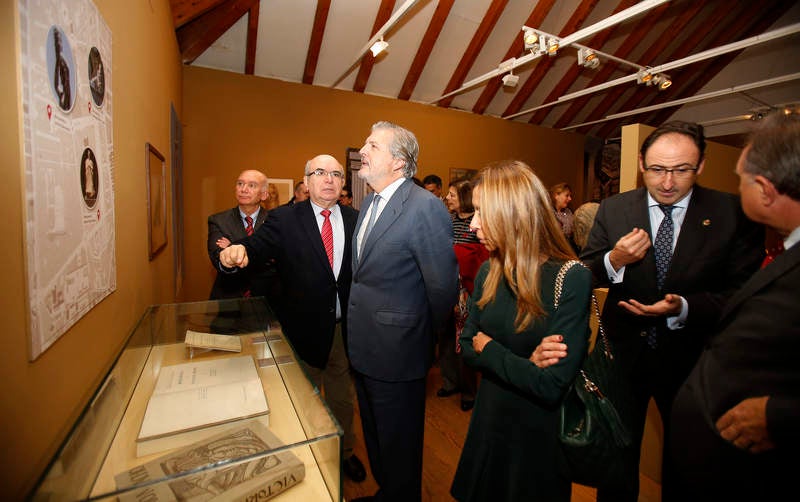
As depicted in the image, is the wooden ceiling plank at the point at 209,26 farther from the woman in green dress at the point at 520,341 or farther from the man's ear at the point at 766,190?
the man's ear at the point at 766,190

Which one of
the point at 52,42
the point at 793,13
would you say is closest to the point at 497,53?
the point at 793,13

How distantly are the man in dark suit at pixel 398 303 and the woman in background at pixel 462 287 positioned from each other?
3.75ft

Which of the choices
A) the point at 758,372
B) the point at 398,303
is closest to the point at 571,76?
the point at 398,303

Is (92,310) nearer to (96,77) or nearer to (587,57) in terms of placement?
(96,77)

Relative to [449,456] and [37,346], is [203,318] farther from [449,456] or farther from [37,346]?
[449,456]

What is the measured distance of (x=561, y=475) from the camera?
132 cm

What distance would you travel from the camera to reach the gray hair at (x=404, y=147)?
193 cm

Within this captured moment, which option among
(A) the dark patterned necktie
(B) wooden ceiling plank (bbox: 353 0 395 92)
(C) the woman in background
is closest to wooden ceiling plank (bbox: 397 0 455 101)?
(B) wooden ceiling plank (bbox: 353 0 395 92)

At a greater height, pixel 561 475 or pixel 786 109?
pixel 786 109

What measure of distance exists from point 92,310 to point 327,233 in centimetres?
124

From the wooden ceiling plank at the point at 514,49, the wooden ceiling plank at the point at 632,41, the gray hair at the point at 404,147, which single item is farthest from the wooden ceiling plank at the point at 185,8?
the wooden ceiling plank at the point at 632,41

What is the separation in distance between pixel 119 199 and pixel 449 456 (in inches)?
98.7

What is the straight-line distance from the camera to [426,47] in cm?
668

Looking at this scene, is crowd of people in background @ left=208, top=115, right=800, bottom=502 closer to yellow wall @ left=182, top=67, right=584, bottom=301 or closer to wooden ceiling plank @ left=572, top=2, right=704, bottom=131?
yellow wall @ left=182, top=67, right=584, bottom=301
